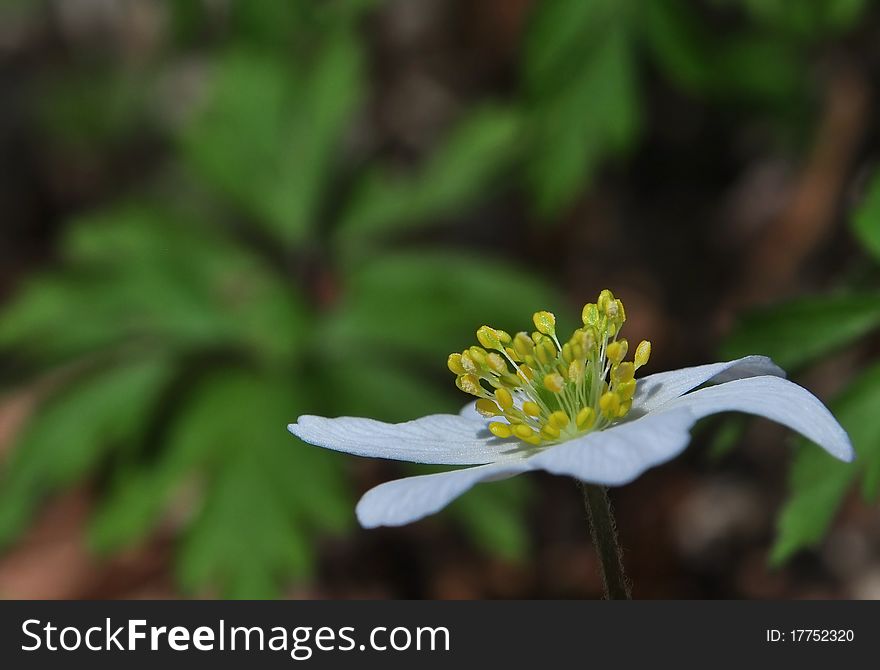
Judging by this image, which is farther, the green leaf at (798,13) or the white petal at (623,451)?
the green leaf at (798,13)

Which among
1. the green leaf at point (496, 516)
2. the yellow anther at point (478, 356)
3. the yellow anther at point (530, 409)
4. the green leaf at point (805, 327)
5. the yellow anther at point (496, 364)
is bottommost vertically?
the yellow anther at point (530, 409)

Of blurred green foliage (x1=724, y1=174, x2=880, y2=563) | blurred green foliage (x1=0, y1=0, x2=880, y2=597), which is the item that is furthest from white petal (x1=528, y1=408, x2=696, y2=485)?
blurred green foliage (x1=0, y1=0, x2=880, y2=597)

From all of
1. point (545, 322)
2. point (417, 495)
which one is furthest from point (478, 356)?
point (417, 495)

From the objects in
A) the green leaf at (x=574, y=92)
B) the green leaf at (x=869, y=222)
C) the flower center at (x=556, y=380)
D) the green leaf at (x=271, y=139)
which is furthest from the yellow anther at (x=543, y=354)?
the green leaf at (x=271, y=139)

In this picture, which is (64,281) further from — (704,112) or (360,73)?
(704,112)

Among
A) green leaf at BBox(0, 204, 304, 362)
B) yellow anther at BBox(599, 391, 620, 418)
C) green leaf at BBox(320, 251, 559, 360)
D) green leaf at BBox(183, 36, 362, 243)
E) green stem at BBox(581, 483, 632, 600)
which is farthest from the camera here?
green leaf at BBox(183, 36, 362, 243)

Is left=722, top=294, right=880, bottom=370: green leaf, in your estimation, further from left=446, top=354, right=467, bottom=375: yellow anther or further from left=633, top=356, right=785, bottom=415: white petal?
left=446, top=354, right=467, bottom=375: yellow anther

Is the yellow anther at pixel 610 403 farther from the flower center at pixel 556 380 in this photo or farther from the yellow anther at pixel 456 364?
the yellow anther at pixel 456 364
